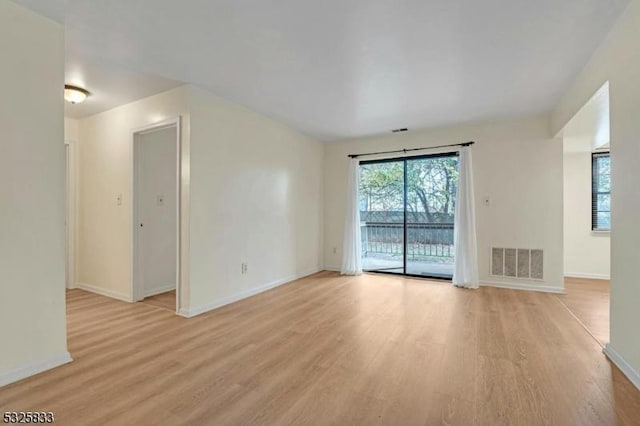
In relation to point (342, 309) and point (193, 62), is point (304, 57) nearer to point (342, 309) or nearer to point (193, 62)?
point (193, 62)

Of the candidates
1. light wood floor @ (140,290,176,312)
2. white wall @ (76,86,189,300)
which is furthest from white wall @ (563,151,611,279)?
light wood floor @ (140,290,176,312)

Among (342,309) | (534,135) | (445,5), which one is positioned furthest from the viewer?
(534,135)

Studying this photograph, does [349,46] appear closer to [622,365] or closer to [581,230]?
[622,365]

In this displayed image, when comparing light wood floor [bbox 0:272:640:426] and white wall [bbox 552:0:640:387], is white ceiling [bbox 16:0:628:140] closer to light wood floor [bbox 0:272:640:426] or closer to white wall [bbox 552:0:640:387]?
white wall [bbox 552:0:640:387]

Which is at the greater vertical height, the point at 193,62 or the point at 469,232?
the point at 193,62

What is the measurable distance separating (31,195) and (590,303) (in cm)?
559

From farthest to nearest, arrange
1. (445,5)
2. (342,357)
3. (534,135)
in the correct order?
(534,135), (342,357), (445,5)

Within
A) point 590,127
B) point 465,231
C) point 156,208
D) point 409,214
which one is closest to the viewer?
point 590,127

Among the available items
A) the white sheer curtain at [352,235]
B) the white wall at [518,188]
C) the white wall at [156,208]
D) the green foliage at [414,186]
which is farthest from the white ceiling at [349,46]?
the white sheer curtain at [352,235]

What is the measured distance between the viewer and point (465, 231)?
173 inches

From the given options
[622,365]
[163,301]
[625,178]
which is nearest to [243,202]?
[163,301]

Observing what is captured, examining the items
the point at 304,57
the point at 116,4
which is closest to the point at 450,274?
the point at 304,57

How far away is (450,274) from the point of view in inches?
194

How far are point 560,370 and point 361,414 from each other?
1518 mm
